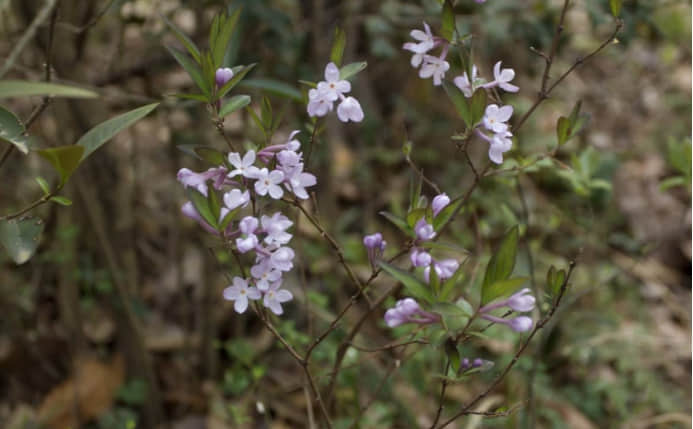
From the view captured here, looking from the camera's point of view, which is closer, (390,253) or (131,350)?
(131,350)

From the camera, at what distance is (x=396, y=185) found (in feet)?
9.96

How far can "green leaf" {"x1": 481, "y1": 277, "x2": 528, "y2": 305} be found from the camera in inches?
30.5

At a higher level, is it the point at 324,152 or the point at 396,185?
the point at 324,152

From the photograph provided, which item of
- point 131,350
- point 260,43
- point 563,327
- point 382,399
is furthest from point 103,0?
point 563,327

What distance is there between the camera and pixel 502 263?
31.4 inches

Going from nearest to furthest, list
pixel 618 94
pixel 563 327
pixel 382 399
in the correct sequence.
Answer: pixel 382 399 < pixel 563 327 < pixel 618 94

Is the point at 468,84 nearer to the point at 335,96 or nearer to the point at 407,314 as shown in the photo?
the point at 335,96

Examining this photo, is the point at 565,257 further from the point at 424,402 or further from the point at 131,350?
the point at 131,350

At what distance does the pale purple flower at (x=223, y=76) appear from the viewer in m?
0.88

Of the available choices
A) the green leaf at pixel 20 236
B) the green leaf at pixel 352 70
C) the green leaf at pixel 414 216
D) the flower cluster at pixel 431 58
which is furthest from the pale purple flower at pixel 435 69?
the green leaf at pixel 20 236

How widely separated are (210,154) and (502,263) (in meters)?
0.41

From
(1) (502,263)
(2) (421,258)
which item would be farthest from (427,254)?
(1) (502,263)

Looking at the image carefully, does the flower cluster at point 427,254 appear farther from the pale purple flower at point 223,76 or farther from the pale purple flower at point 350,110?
the pale purple flower at point 223,76

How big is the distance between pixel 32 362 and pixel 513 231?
181cm
